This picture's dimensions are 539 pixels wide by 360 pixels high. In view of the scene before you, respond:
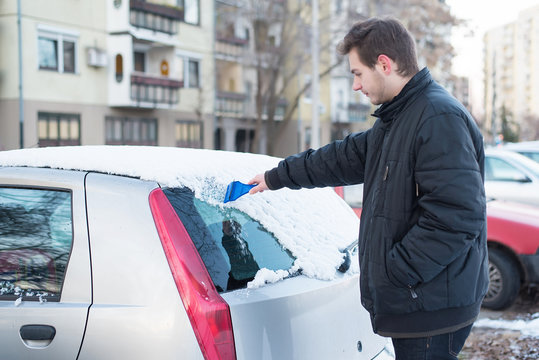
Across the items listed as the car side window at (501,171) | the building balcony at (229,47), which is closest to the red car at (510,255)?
the car side window at (501,171)

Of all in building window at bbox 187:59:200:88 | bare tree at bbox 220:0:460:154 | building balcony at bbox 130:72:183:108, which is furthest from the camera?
building window at bbox 187:59:200:88

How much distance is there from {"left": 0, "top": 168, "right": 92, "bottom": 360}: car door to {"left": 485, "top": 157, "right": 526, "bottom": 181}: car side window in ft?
29.9

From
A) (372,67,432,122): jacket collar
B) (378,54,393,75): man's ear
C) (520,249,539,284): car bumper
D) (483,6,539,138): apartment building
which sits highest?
(483,6,539,138): apartment building

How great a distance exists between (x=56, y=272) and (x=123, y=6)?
24.0m

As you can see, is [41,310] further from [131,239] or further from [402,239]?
[402,239]

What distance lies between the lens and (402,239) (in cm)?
206

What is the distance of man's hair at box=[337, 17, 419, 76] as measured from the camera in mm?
2166

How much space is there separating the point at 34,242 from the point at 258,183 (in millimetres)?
948

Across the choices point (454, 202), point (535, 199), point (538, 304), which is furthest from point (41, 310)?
point (535, 199)

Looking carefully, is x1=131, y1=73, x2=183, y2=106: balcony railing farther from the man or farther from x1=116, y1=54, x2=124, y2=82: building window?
the man

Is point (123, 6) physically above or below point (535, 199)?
above

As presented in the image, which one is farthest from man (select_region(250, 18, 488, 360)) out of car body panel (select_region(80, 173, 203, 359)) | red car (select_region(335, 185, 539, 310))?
red car (select_region(335, 185, 539, 310))

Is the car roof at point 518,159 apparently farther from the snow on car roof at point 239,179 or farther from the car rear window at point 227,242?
the car rear window at point 227,242

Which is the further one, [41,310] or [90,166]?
[90,166]
